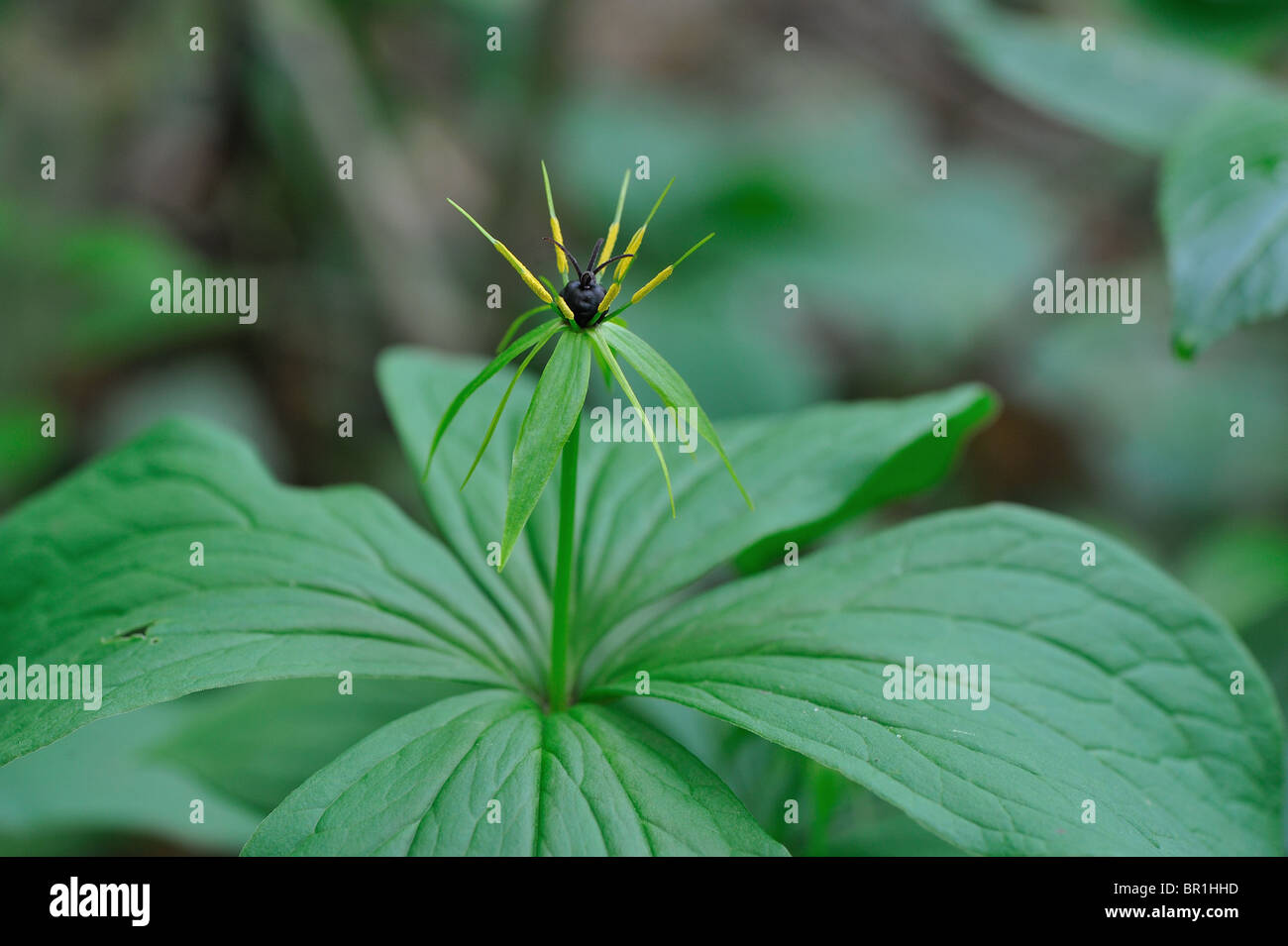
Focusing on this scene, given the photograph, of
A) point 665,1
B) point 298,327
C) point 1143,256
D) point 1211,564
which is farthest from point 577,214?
point 1211,564

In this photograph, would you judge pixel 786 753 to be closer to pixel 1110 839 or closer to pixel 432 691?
pixel 432 691

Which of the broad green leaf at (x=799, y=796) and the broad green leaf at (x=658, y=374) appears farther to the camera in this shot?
the broad green leaf at (x=799, y=796)

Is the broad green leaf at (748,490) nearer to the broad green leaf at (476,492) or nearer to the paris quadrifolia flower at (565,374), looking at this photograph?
the broad green leaf at (476,492)

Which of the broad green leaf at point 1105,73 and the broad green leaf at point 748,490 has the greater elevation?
the broad green leaf at point 1105,73

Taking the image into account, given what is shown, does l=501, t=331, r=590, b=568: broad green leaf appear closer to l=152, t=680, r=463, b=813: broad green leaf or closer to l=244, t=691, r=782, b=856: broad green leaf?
l=244, t=691, r=782, b=856: broad green leaf

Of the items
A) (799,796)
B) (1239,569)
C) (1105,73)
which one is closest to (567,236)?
(1105,73)

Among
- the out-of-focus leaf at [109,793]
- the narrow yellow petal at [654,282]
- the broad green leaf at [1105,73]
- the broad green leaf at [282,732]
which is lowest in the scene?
the out-of-focus leaf at [109,793]

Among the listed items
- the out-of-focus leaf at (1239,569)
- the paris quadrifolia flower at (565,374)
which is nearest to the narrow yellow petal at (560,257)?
the paris quadrifolia flower at (565,374)

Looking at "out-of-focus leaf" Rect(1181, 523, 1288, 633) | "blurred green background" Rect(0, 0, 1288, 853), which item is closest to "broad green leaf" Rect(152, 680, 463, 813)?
"blurred green background" Rect(0, 0, 1288, 853)
